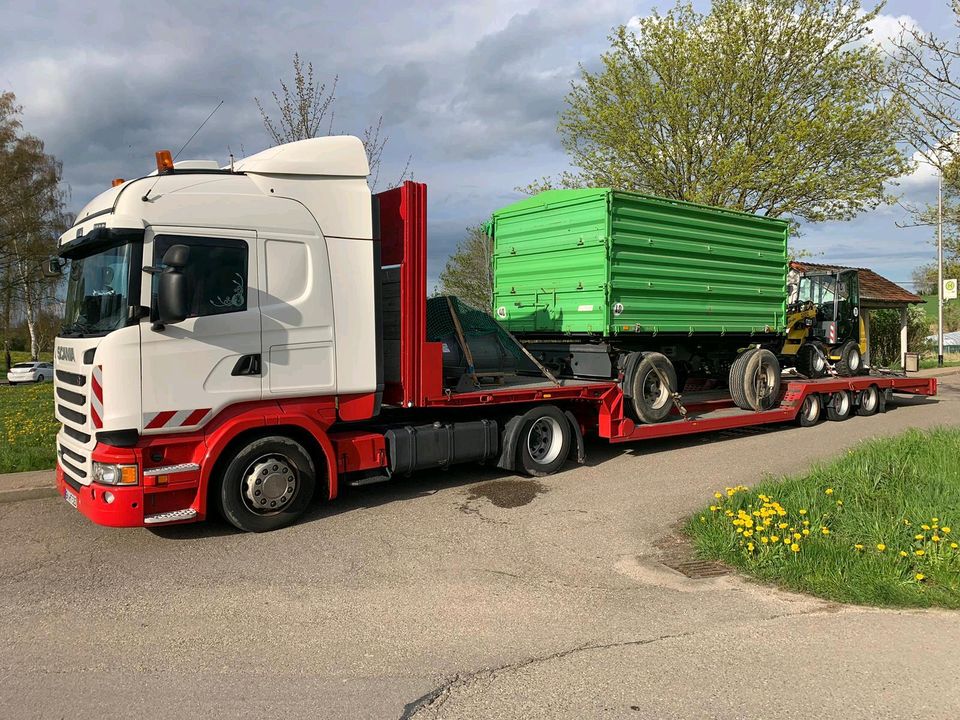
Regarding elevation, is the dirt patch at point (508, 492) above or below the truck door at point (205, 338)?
below

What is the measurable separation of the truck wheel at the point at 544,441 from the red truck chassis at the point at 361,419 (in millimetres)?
175

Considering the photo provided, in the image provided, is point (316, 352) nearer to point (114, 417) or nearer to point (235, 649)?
point (114, 417)

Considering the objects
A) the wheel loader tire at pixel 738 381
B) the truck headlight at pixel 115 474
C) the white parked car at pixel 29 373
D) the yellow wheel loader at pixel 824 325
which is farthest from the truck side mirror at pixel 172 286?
the white parked car at pixel 29 373

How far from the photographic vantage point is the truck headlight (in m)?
5.30

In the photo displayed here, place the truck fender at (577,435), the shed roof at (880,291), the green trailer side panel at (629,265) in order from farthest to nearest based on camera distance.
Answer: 1. the shed roof at (880,291)
2. the green trailer side panel at (629,265)
3. the truck fender at (577,435)

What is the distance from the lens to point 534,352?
10656 millimetres

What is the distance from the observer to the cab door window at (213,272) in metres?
A: 5.57

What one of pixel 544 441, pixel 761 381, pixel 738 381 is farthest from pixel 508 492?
pixel 761 381

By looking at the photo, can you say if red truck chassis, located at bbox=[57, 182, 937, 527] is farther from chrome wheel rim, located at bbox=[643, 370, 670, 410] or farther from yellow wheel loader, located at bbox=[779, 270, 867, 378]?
yellow wheel loader, located at bbox=[779, 270, 867, 378]

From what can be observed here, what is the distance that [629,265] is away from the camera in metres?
9.50

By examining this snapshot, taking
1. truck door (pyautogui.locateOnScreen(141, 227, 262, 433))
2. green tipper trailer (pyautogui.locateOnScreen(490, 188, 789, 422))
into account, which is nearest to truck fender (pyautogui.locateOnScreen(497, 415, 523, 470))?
green tipper trailer (pyautogui.locateOnScreen(490, 188, 789, 422))

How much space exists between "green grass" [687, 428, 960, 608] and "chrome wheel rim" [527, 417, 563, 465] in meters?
2.43

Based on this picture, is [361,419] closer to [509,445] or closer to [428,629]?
[509,445]

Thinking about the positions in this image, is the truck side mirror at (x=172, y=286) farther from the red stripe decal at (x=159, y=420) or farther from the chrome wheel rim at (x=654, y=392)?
the chrome wheel rim at (x=654, y=392)
